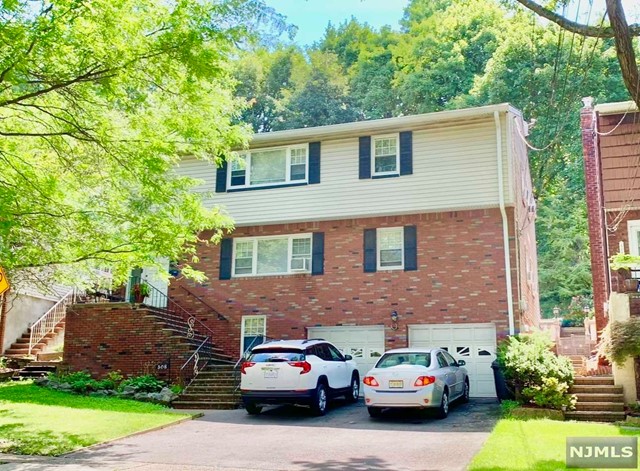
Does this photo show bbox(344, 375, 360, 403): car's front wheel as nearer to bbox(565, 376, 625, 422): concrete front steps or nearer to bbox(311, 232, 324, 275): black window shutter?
bbox(311, 232, 324, 275): black window shutter

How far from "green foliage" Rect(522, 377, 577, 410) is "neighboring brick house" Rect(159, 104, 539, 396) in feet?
13.2

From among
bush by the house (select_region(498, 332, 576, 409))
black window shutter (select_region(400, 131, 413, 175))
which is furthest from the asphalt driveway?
black window shutter (select_region(400, 131, 413, 175))

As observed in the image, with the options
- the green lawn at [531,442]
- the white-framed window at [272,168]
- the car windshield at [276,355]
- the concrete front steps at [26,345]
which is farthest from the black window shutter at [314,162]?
the concrete front steps at [26,345]

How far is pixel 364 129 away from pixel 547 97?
52.1 ft

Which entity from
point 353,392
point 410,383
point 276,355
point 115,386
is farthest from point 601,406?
point 115,386

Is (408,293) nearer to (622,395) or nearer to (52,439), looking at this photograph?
(622,395)

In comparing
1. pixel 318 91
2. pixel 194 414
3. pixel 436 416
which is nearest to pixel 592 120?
pixel 436 416

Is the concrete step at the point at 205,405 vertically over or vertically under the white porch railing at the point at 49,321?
under

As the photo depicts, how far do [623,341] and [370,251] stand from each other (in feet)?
25.4

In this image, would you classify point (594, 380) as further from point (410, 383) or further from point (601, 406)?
point (410, 383)

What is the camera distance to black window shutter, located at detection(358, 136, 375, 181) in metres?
19.3

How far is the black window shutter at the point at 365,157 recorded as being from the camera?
1931 centimetres

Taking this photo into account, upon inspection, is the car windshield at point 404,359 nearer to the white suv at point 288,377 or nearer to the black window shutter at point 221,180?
the white suv at point 288,377

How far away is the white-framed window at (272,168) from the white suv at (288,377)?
7269 mm
